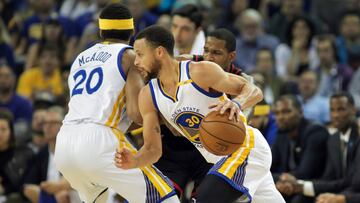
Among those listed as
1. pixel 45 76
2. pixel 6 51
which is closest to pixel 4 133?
pixel 45 76

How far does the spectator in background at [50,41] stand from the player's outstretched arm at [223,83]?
25.6 feet

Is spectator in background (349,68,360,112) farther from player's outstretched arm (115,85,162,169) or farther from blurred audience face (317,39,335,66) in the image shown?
player's outstretched arm (115,85,162,169)

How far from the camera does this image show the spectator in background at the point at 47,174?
10406 millimetres

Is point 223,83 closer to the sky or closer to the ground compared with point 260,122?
closer to the sky

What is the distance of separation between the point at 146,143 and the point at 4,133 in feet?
14.9

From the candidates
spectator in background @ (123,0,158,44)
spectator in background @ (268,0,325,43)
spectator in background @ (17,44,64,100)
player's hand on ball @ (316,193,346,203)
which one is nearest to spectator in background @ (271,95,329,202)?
player's hand on ball @ (316,193,346,203)

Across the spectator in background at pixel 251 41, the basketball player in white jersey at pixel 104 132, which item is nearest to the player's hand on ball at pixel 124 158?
the basketball player in white jersey at pixel 104 132

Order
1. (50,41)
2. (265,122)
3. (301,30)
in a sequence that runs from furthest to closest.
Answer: (50,41) < (301,30) < (265,122)

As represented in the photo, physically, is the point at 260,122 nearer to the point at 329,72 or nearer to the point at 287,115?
the point at 287,115

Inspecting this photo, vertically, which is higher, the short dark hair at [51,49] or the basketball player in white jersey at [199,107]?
the basketball player in white jersey at [199,107]

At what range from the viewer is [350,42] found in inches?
537

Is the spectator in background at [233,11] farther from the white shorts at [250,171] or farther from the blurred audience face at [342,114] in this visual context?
the white shorts at [250,171]

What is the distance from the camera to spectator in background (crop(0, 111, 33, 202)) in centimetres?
1091

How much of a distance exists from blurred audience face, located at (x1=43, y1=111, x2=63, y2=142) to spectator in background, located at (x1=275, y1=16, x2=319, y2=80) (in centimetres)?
385
